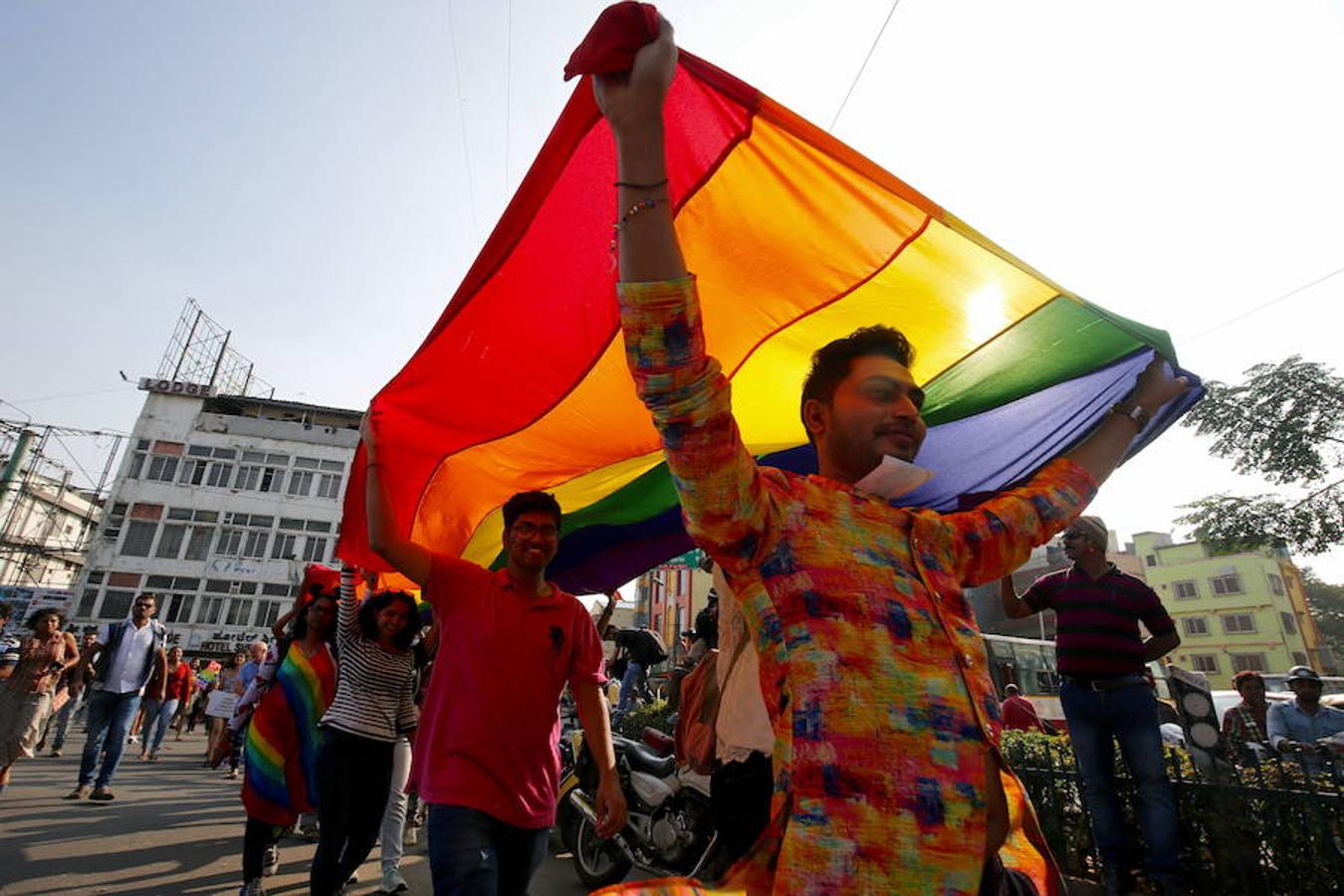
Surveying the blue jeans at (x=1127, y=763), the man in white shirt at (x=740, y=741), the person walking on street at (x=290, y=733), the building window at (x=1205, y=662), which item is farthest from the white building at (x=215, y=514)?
the building window at (x=1205, y=662)

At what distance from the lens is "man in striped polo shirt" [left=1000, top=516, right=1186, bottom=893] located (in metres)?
3.87

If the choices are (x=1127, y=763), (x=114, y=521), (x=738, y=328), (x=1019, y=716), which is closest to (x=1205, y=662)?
(x=1019, y=716)

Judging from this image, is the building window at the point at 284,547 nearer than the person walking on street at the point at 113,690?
No

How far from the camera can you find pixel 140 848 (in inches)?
214

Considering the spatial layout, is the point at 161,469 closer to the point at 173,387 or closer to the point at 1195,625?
the point at 173,387

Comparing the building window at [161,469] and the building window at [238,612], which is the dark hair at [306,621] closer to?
the building window at [238,612]

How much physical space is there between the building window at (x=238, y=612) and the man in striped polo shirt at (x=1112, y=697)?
130 ft

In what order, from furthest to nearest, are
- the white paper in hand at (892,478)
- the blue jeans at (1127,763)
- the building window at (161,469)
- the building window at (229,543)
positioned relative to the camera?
the building window at (161,469) < the building window at (229,543) < the blue jeans at (1127,763) < the white paper in hand at (892,478)

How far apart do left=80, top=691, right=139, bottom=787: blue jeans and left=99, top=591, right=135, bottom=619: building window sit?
3331cm

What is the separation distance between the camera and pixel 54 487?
5250 cm

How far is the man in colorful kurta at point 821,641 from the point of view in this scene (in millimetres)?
1056

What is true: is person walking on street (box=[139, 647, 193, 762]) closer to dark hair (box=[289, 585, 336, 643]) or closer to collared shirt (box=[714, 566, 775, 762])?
dark hair (box=[289, 585, 336, 643])

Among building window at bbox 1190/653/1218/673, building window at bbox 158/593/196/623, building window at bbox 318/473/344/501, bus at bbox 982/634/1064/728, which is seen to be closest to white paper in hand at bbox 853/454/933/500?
bus at bbox 982/634/1064/728

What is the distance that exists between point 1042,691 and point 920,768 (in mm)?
19038
